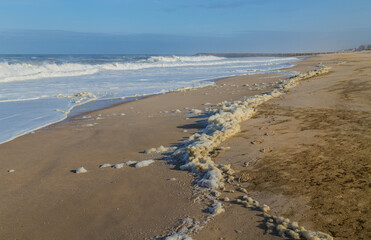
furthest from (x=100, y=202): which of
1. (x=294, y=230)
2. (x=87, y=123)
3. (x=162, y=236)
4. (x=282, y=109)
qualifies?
(x=282, y=109)

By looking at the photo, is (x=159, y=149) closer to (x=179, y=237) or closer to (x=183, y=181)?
(x=183, y=181)

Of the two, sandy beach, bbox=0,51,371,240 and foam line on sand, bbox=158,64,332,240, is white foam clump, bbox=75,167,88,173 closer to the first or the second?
sandy beach, bbox=0,51,371,240

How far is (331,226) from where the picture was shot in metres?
2.05

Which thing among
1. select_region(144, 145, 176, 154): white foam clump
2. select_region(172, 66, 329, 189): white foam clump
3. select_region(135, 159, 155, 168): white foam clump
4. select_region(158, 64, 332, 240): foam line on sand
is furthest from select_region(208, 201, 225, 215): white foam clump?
select_region(144, 145, 176, 154): white foam clump

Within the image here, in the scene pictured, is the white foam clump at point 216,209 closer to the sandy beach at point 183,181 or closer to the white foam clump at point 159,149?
the sandy beach at point 183,181

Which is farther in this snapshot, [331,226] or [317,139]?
[317,139]

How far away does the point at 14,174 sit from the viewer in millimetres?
3385

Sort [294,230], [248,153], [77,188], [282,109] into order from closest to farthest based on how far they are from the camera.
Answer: [294,230] < [77,188] < [248,153] < [282,109]

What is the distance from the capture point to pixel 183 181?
2984 mm

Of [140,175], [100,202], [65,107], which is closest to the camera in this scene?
[100,202]

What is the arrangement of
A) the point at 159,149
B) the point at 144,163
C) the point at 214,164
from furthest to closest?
1. the point at 159,149
2. the point at 144,163
3. the point at 214,164

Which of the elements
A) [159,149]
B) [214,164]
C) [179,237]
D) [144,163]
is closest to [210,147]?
[214,164]

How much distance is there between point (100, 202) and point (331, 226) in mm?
1916

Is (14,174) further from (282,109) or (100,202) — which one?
(282,109)
